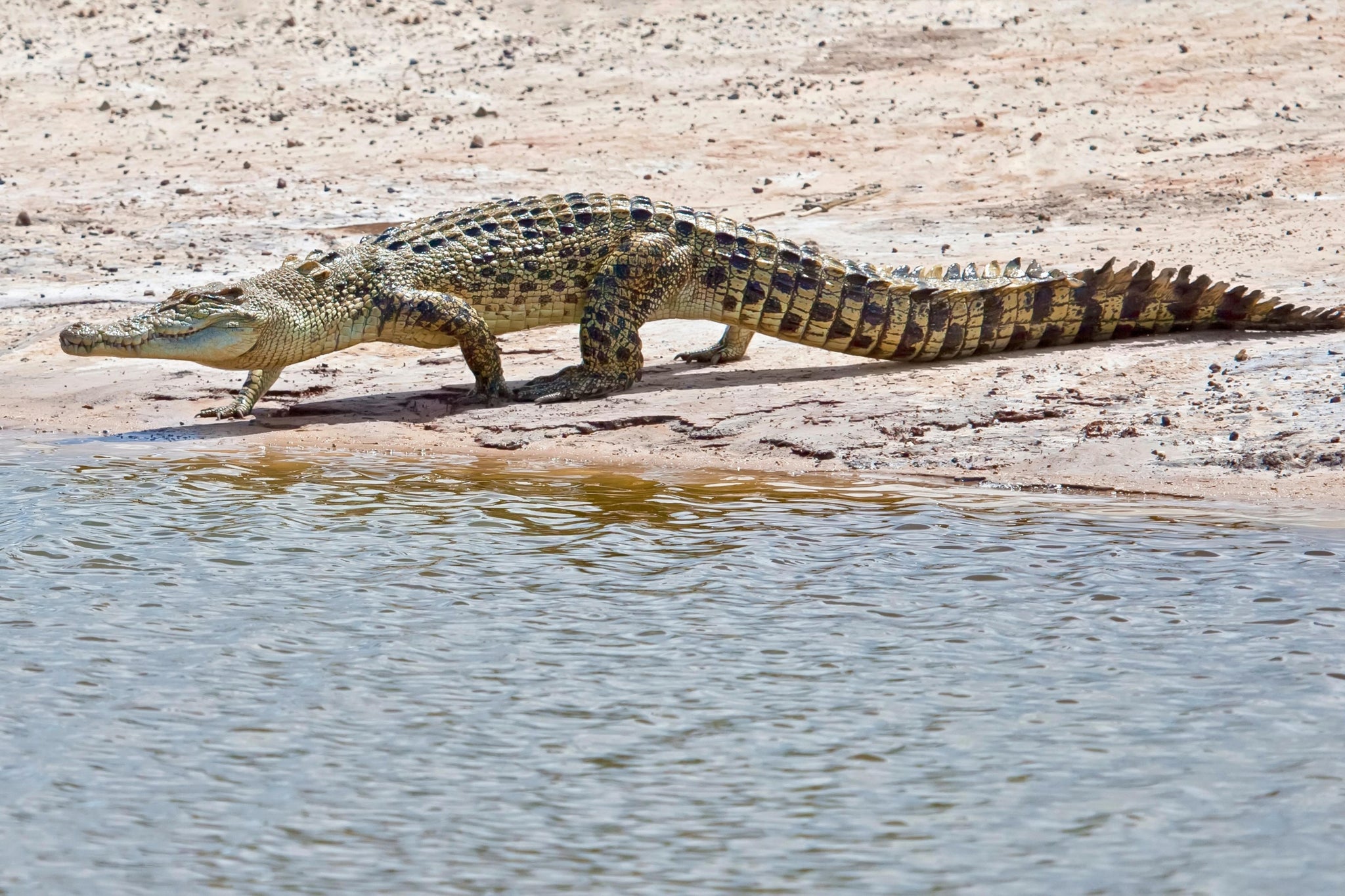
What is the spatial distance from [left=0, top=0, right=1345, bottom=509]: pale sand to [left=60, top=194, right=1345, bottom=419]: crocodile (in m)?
0.19

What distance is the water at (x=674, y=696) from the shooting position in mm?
3305

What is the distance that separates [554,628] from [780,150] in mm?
7073

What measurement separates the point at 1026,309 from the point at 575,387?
7.17ft

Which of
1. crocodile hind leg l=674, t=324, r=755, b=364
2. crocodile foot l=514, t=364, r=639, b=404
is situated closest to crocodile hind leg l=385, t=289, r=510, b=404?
crocodile foot l=514, t=364, r=639, b=404

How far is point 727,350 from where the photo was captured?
8.09 metres

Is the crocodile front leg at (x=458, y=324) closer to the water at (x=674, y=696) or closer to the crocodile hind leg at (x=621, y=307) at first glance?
the crocodile hind leg at (x=621, y=307)

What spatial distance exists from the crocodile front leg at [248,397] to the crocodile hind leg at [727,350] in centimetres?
208

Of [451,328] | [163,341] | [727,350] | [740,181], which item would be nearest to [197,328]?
[163,341]

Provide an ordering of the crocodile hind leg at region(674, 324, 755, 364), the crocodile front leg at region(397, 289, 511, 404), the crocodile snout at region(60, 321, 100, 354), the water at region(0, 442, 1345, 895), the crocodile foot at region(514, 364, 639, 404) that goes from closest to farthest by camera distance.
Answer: the water at region(0, 442, 1345, 895)
the crocodile snout at region(60, 321, 100, 354)
the crocodile front leg at region(397, 289, 511, 404)
the crocodile foot at region(514, 364, 639, 404)
the crocodile hind leg at region(674, 324, 755, 364)

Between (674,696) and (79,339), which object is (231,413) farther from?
(674,696)

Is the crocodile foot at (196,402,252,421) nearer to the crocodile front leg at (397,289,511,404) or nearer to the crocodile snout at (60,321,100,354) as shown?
the crocodile snout at (60,321,100,354)

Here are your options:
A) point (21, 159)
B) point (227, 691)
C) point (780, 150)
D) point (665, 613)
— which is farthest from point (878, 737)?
point (21, 159)

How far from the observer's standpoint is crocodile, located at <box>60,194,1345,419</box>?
291 inches

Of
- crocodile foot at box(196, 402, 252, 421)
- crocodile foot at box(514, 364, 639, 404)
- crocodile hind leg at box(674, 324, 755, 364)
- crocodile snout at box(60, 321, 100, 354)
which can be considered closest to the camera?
crocodile snout at box(60, 321, 100, 354)
